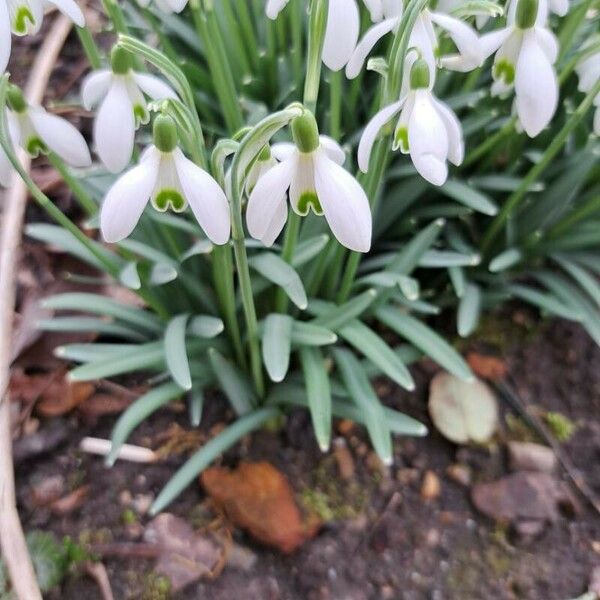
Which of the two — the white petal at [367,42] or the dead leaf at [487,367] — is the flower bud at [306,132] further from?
the dead leaf at [487,367]

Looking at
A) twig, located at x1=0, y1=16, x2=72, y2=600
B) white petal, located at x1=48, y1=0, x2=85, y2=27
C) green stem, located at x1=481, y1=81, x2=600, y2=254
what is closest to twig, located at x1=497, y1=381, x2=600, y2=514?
green stem, located at x1=481, y1=81, x2=600, y2=254

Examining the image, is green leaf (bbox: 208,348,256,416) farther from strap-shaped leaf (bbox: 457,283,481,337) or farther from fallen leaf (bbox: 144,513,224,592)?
strap-shaped leaf (bbox: 457,283,481,337)

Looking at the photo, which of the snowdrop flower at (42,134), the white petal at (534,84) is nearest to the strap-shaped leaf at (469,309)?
the white petal at (534,84)

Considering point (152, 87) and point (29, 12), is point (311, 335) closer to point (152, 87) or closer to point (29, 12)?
point (152, 87)

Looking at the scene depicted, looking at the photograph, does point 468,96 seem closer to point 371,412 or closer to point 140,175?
point 371,412

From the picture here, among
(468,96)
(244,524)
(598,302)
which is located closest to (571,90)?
(468,96)

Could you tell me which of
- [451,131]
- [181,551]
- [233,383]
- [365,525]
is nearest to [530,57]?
[451,131]
